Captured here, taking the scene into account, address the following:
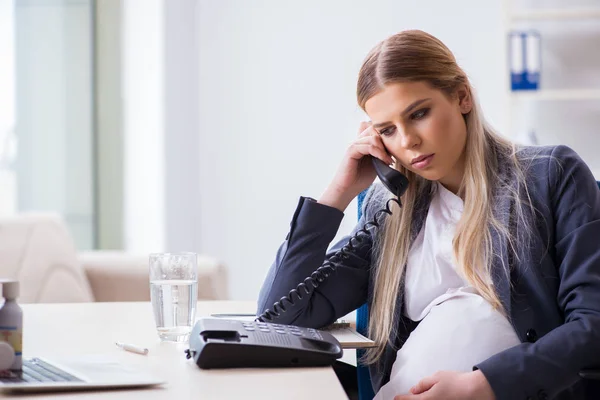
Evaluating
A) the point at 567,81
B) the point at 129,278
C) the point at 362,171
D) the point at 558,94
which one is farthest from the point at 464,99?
the point at 567,81

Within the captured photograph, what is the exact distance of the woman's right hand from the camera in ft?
5.22

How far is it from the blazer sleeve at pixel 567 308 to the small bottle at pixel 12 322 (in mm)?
667

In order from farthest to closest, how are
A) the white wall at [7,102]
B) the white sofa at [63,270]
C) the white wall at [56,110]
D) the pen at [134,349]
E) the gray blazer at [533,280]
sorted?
the white wall at [56,110] < the white wall at [7,102] < the white sofa at [63,270] < the gray blazer at [533,280] < the pen at [134,349]

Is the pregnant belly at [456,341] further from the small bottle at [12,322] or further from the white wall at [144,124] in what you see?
the white wall at [144,124]

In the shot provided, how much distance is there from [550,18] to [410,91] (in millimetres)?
2543

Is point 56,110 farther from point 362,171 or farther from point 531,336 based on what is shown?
point 531,336

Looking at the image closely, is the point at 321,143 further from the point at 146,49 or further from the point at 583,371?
the point at 583,371

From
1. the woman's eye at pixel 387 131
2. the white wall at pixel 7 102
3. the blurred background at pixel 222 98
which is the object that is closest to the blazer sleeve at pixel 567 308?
the woman's eye at pixel 387 131

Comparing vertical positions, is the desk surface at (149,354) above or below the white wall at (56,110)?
below

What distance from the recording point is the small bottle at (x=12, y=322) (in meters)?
0.97

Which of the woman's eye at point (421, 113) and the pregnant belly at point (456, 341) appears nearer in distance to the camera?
the pregnant belly at point (456, 341)

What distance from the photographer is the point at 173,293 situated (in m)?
1.30

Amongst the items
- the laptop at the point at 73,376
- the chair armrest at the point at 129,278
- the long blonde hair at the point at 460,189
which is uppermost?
the long blonde hair at the point at 460,189

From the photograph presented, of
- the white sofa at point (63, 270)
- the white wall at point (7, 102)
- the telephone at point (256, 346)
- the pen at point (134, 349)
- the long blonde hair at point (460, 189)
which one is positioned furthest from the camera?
the white wall at point (7, 102)
